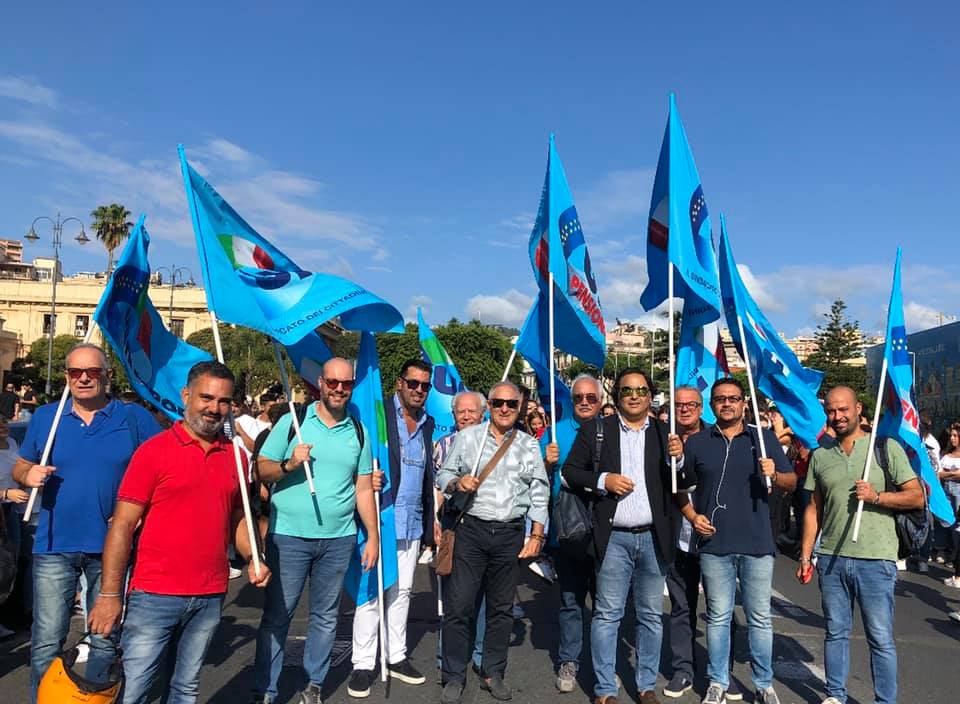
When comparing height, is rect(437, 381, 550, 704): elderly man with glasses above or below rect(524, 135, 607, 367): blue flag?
below

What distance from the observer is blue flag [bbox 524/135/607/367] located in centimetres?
642

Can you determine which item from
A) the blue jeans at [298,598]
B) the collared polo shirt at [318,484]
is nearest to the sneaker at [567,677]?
the blue jeans at [298,598]

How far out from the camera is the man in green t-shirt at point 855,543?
4.86 metres

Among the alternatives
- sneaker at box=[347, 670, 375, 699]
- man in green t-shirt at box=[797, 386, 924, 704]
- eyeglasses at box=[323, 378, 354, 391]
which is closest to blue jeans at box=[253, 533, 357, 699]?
sneaker at box=[347, 670, 375, 699]

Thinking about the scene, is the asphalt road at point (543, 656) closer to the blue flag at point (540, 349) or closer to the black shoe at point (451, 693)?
the black shoe at point (451, 693)

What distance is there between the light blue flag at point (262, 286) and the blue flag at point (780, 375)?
110 inches

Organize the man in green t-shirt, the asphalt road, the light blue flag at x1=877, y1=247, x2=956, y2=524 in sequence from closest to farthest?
the man in green t-shirt → the asphalt road → the light blue flag at x1=877, y1=247, x2=956, y2=524

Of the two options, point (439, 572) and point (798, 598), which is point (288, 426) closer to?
point (439, 572)

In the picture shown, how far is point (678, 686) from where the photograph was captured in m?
5.39

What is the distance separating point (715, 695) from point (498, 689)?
1.33 meters

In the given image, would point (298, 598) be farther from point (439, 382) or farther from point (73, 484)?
point (439, 382)

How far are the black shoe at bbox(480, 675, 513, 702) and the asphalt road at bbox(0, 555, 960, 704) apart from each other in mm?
56

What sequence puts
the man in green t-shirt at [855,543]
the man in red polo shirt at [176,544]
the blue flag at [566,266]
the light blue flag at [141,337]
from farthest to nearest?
the blue flag at [566,266], the light blue flag at [141,337], the man in green t-shirt at [855,543], the man in red polo shirt at [176,544]

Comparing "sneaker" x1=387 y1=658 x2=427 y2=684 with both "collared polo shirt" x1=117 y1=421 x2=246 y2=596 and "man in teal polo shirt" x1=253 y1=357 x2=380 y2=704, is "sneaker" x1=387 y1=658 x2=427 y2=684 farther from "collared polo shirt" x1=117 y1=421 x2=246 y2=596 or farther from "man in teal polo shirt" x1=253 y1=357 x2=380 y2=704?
"collared polo shirt" x1=117 y1=421 x2=246 y2=596
